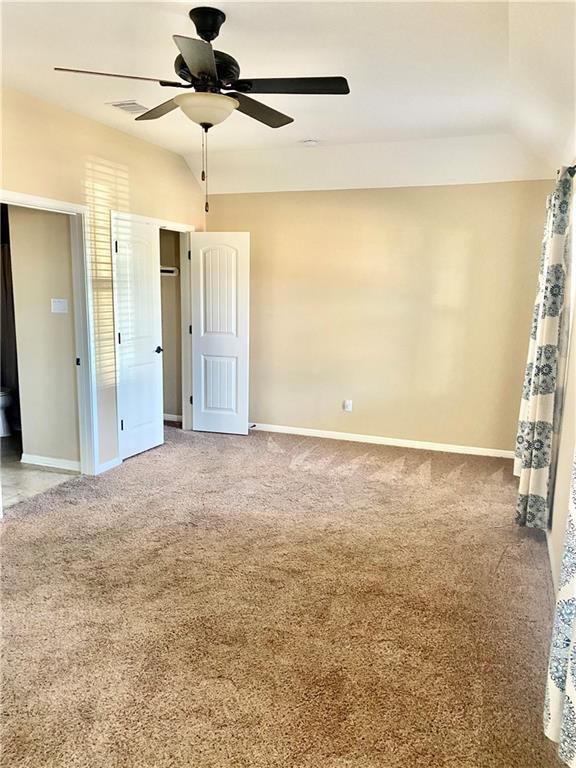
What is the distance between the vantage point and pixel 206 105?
7.97ft

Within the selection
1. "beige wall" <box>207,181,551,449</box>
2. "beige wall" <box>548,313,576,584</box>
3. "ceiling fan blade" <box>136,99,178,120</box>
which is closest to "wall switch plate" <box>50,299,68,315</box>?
"ceiling fan blade" <box>136,99,178,120</box>

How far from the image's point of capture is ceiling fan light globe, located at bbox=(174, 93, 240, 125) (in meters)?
2.40

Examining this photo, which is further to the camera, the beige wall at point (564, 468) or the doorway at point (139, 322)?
the doorway at point (139, 322)

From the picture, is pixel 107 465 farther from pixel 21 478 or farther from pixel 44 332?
pixel 44 332

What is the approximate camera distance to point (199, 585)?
113 inches

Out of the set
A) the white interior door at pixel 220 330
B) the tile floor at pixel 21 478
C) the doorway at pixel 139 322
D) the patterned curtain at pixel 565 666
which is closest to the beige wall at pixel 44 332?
the tile floor at pixel 21 478

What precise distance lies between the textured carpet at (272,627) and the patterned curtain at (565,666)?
25 centimetres

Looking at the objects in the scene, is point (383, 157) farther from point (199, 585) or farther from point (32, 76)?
point (199, 585)

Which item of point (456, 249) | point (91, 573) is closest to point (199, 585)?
point (91, 573)

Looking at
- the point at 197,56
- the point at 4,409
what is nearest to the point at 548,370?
the point at 197,56

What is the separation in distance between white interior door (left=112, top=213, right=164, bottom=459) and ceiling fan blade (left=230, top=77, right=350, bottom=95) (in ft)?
7.65

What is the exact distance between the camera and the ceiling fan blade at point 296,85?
237 centimetres

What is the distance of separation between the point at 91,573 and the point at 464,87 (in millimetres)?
3702

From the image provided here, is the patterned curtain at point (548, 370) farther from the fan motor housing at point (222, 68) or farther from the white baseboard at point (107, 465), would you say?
the white baseboard at point (107, 465)
